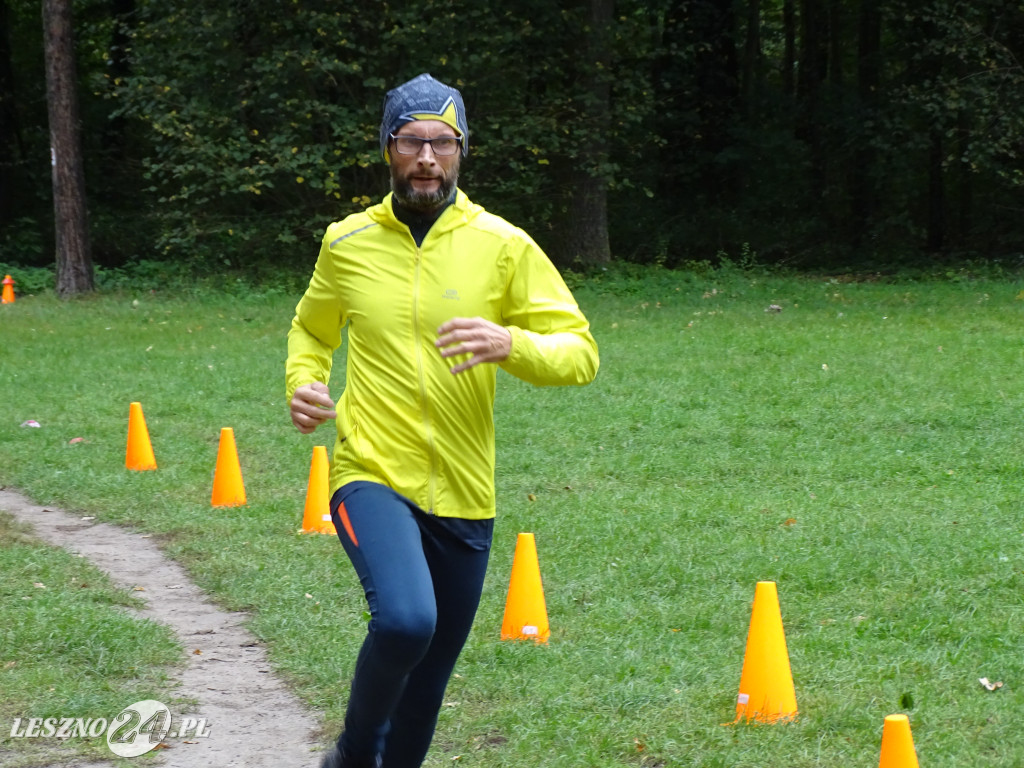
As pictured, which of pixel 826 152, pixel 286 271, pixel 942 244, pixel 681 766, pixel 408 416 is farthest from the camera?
pixel 826 152

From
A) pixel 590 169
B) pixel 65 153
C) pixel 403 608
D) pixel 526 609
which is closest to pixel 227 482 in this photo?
pixel 526 609

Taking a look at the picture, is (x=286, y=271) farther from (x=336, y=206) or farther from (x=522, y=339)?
(x=522, y=339)

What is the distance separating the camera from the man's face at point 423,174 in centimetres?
367

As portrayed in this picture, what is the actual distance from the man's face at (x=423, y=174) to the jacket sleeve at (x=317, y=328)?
12.1 inches

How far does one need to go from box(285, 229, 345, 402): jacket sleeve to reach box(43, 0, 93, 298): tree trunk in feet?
61.8

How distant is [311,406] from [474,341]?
0.66 meters

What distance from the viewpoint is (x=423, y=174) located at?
369 cm

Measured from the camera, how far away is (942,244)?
2947 centimetres

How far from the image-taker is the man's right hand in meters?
3.69

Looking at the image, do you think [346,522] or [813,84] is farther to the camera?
[813,84]

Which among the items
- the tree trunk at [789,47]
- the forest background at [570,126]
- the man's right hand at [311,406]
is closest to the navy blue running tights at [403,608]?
the man's right hand at [311,406]

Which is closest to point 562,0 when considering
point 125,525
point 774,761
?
point 125,525

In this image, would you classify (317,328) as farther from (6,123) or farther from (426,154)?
(6,123)

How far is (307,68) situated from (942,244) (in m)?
15.7
